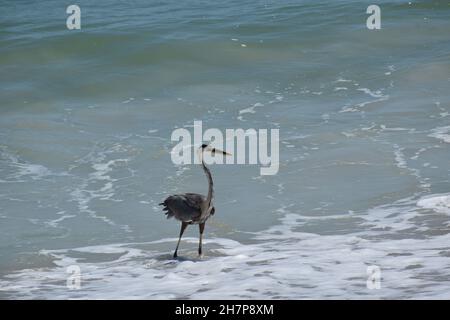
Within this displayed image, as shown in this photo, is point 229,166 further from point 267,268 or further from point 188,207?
point 267,268

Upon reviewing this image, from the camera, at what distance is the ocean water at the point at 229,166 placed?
336 inches

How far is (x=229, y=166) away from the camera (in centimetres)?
1248

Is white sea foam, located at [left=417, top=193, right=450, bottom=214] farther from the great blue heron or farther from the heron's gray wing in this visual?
the heron's gray wing

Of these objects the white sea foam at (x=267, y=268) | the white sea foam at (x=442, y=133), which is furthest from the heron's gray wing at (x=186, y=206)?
the white sea foam at (x=442, y=133)

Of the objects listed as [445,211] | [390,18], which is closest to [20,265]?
[445,211]

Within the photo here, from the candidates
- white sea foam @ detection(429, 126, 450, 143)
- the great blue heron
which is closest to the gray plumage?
the great blue heron

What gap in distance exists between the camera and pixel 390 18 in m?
20.7

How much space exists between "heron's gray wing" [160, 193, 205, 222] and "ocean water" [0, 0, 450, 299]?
0.41 m

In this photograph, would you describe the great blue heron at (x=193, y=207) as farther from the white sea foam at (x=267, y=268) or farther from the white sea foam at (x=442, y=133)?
the white sea foam at (x=442, y=133)

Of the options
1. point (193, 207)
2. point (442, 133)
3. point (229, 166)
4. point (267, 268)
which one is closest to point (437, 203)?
point (267, 268)

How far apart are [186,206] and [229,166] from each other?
3.55 meters
